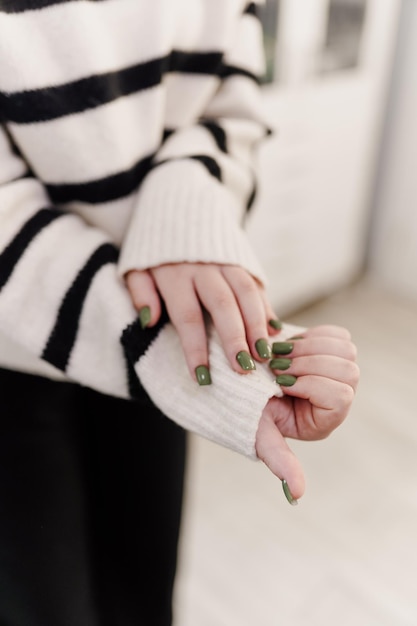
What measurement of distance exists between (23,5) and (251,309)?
0.27m

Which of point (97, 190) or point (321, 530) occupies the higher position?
point (97, 190)

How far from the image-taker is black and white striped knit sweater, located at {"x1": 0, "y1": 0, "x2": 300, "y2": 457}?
1.43 feet

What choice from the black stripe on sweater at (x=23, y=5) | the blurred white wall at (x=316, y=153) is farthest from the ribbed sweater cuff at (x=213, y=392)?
the blurred white wall at (x=316, y=153)

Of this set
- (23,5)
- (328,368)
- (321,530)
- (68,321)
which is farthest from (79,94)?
(321,530)

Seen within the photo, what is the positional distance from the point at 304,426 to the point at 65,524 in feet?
0.66

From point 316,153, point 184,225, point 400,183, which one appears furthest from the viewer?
point 400,183

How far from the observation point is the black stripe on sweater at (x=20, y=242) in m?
0.45

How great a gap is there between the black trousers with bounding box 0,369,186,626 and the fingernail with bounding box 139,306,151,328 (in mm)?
64

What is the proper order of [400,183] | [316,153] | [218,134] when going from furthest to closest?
[400,183] < [316,153] < [218,134]

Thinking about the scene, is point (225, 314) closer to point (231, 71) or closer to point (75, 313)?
point (75, 313)

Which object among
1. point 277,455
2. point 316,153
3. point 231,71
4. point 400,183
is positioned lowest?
point 400,183

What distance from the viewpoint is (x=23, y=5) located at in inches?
17.1

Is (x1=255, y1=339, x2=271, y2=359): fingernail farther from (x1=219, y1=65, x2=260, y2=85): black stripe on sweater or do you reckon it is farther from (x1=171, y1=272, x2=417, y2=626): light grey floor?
(x1=171, y1=272, x2=417, y2=626): light grey floor

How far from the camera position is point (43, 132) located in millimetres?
466
